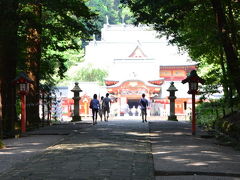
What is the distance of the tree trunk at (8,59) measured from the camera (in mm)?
16000

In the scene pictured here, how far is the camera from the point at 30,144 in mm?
13969

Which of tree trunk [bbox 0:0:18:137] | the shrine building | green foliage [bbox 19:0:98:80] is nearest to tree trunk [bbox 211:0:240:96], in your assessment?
green foliage [bbox 19:0:98:80]

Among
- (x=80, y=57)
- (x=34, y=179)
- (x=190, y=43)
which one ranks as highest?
(x=80, y=57)

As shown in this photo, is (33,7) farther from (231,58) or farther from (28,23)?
(231,58)

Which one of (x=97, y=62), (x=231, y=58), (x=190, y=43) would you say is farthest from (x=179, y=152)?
(x=97, y=62)

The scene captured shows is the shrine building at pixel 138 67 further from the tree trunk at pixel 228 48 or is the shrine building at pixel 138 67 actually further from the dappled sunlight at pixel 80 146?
the dappled sunlight at pixel 80 146

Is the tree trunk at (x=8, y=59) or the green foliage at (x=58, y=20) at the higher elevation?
the green foliage at (x=58, y=20)

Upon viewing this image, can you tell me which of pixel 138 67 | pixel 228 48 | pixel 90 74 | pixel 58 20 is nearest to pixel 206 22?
pixel 228 48

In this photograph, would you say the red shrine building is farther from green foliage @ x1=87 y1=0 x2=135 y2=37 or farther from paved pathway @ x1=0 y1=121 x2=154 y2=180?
paved pathway @ x1=0 y1=121 x2=154 y2=180

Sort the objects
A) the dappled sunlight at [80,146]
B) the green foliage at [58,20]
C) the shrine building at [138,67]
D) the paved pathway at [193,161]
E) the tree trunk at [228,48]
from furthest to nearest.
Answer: the shrine building at [138,67] < the green foliage at [58,20] < the tree trunk at [228,48] < the dappled sunlight at [80,146] < the paved pathway at [193,161]

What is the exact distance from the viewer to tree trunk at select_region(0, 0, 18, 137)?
1600cm

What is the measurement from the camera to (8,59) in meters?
18.1

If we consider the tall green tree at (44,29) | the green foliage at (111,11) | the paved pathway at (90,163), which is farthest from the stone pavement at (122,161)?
the green foliage at (111,11)

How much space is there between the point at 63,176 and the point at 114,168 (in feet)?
3.86
